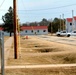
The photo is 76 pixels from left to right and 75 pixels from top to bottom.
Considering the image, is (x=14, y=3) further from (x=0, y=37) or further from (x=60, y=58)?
(x=0, y=37)

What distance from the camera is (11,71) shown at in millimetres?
14047

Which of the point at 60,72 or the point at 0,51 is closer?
the point at 0,51

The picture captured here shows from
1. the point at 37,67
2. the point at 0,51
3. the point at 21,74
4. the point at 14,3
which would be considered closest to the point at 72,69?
the point at 37,67

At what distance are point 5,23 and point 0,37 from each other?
93.9m

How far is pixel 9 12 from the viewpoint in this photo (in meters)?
109

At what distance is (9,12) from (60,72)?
96.4 meters

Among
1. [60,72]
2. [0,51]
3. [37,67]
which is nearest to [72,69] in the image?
[60,72]

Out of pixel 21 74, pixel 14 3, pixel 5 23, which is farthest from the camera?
pixel 5 23

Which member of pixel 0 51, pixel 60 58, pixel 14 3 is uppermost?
pixel 14 3

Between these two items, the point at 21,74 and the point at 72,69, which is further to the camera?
the point at 72,69

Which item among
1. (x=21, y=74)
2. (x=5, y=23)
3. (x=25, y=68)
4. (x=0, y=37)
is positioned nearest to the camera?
(x=0, y=37)

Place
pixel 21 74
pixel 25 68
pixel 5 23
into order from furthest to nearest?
1. pixel 5 23
2. pixel 25 68
3. pixel 21 74

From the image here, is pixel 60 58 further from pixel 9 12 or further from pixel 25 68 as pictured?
pixel 9 12

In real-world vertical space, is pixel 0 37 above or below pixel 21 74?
above
